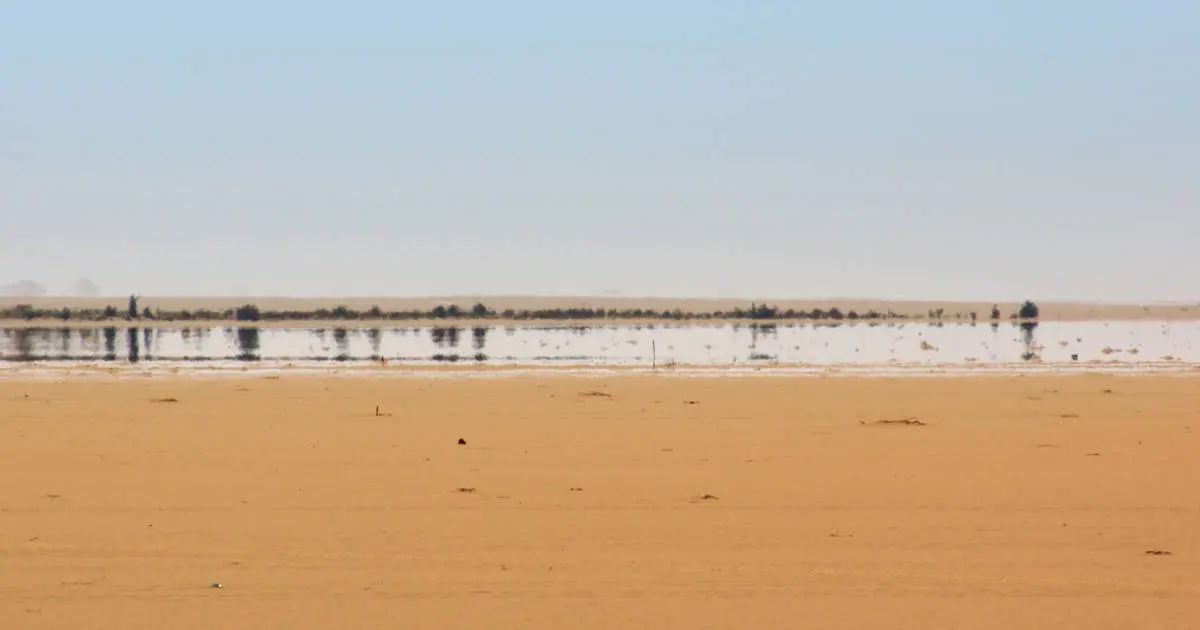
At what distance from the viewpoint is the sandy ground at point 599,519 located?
6.23 metres

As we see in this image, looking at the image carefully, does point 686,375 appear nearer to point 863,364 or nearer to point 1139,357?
point 863,364

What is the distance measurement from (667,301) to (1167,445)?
14601cm

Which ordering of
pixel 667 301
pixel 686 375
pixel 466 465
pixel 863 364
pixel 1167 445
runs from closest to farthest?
1. pixel 466 465
2. pixel 1167 445
3. pixel 686 375
4. pixel 863 364
5. pixel 667 301

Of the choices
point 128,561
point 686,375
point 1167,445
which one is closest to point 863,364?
point 686,375

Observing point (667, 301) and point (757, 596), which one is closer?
point (757, 596)

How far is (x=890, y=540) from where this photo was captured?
303 inches

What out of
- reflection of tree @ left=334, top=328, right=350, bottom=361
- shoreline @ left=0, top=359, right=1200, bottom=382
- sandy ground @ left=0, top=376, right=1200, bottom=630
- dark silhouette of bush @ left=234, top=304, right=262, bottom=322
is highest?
dark silhouette of bush @ left=234, top=304, right=262, bottom=322

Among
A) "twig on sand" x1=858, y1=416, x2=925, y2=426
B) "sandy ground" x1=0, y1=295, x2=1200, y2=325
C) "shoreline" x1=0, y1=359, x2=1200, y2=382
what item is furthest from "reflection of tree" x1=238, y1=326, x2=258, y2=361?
"sandy ground" x1=0, y1=295, x2=1200, y2=325

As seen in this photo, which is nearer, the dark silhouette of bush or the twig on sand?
the twig on sand

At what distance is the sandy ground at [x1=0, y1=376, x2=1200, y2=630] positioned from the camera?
6227 mm

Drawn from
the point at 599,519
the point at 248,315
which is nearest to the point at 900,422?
the point at 599,519

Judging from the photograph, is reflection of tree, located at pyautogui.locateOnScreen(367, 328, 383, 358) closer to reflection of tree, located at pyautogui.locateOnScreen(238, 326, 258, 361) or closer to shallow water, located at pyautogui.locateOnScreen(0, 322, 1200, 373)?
shallow water, located at pyautogui.locateOnScreen(0, 322, 1200, 373)

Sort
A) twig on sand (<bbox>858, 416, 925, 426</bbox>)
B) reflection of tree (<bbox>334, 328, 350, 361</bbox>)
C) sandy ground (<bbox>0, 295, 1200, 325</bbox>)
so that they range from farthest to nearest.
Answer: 1. sandy ground (<bbox>0, 295, 1200, 325</bbox>)
2. reflection of tree (<bbox>334, 328, 350, 361</bbox>)
3. twig on sand (<bbox>858, 416, 925, 426</bbox>)

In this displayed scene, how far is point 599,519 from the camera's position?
27.7ft
